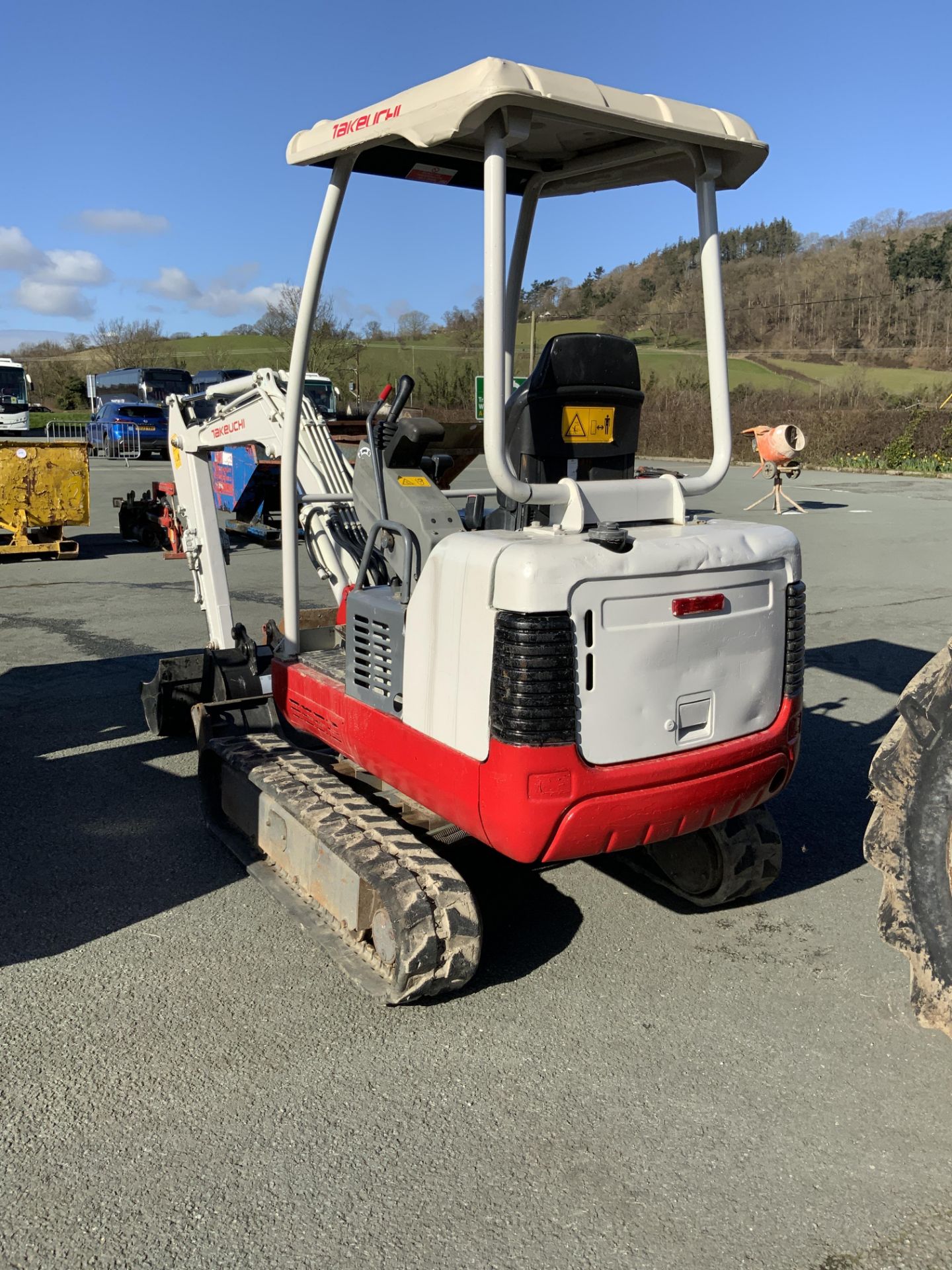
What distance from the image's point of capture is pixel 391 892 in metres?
3.41

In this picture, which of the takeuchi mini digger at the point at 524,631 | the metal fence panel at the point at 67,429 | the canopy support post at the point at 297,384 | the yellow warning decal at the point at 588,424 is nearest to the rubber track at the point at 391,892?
the takeuchi mini digger at the point at 524,631

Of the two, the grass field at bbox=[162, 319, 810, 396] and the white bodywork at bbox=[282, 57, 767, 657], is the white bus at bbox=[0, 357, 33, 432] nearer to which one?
the grass field at bbox=[162, 319, 810, 396]

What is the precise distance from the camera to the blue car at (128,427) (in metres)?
30.9

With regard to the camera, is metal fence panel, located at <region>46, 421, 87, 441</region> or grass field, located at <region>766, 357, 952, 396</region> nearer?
metal fence panel, located at <region>46, 421, 87, 441</region>

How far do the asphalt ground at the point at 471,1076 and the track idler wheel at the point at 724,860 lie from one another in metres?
0.11

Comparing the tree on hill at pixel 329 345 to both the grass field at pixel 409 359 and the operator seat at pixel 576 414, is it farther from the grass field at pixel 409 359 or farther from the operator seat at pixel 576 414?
the operator seat at pixel 576 414

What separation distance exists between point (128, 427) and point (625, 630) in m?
30.7

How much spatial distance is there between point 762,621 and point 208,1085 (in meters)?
2.20

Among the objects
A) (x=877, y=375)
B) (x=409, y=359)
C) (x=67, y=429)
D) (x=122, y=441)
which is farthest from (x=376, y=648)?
(x=877, y=375)

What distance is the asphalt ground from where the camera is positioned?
8.46 feet

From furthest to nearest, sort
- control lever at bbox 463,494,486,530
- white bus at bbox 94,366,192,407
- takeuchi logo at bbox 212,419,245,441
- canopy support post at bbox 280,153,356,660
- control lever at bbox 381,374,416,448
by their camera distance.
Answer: white bus at bbox 94,366,192,407, takeuchi logo at bbox 212,419,245,441, control lever at bbox 463,494,486,530, control lever at bbox 381,374,416,448, canopy support post at bbox 280,153,356,660

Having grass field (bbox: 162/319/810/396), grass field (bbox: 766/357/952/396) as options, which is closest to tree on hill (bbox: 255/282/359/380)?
grass field (bbox: 162/319/810/396)

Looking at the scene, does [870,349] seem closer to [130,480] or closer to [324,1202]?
[130,480]

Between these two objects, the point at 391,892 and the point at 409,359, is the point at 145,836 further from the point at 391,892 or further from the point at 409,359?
the point at 409,359
